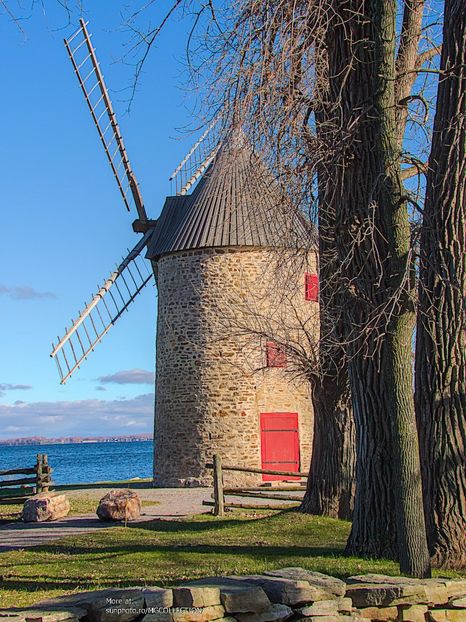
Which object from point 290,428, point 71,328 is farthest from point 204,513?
point 71,328

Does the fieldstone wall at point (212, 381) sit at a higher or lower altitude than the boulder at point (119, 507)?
higher

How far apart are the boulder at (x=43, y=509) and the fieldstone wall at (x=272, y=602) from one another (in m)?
9.47

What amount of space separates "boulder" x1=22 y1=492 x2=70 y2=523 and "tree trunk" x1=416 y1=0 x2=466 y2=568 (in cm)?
862

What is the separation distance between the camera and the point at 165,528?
13031 millimetres

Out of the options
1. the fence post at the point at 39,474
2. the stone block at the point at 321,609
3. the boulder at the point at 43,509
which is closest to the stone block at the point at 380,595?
the stone block at the point at 321,609

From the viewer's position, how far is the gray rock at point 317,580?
614 centimetres

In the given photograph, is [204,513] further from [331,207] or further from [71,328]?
[71,328]

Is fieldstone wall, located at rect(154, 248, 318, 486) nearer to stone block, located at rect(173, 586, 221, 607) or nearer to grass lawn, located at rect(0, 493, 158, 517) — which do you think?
grass lawn, located at rect(0, 493, 158, 517)

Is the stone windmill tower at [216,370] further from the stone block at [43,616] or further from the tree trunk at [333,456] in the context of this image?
the stone block at [43,616]

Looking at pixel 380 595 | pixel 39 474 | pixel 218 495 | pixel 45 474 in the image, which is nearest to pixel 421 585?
pixel 380 595

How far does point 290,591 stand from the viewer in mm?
5926

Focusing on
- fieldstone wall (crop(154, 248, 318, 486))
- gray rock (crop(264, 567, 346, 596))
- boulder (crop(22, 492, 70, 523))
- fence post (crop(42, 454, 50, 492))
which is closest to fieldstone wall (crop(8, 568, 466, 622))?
gray rock (crop(264, 567, 346, 596))

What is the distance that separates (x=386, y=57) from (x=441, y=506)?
4409mm

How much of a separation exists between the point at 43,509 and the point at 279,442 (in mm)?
8368
